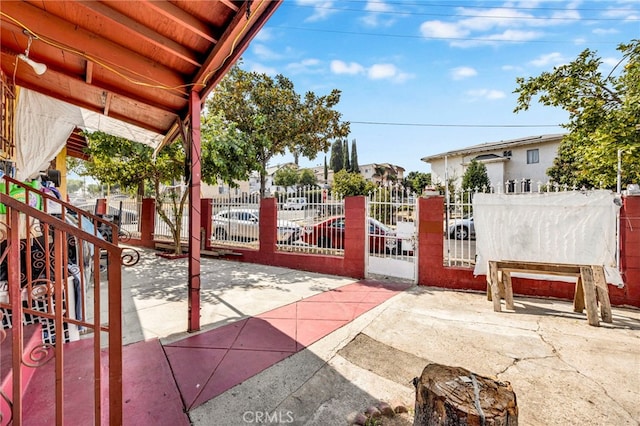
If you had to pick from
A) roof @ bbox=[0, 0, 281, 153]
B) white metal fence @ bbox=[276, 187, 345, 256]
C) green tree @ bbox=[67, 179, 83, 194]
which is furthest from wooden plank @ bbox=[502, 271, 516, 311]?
green tree @ bbox=[67, 179, 83, 194]

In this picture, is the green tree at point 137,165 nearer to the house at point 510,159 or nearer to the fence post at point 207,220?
the fence post at point 207,220

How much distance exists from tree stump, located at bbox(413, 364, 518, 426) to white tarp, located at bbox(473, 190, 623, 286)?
4119 mm

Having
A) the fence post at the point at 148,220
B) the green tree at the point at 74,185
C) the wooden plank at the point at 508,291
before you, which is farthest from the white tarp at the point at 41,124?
the green tree at the point at 74,185

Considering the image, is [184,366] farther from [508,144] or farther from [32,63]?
[508,144]

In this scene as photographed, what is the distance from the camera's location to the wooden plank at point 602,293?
3.85 m

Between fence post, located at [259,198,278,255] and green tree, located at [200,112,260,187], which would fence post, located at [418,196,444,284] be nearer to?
fence post, located at [259,198,278,255]

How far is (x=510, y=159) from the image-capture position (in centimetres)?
2611

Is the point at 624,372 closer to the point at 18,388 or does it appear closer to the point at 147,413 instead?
the point at 147,413

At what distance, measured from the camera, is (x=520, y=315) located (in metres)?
4.17

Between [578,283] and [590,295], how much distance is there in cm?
39

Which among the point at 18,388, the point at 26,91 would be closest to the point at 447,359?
the point at 18,388

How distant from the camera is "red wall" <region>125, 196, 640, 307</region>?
4.43 metres

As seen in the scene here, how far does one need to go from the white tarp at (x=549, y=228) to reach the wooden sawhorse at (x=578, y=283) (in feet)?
1.92

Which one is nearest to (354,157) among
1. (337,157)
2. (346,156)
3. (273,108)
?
(346,156)
